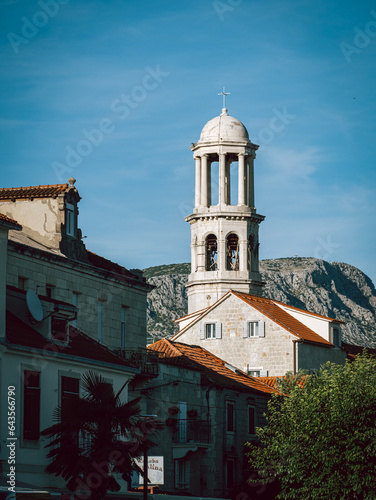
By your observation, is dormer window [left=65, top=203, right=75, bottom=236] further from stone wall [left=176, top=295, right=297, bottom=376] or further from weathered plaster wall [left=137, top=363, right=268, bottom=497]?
stone wall [left=176, top=295, right=297, bottom=376]

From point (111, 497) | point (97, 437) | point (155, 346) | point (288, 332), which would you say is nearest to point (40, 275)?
point (111, 497)

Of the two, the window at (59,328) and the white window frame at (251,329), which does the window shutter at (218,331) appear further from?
the window at (59,328)

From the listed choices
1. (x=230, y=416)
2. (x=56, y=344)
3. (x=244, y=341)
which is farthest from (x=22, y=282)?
(x=244, y=341)

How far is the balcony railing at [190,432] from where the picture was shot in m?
49.9

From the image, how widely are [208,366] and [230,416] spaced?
351 cm

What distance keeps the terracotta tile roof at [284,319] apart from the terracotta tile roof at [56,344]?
29.2m

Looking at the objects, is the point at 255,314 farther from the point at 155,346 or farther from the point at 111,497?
the point at 111,497

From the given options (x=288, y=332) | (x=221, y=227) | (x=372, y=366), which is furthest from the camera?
(x=221, y=227)

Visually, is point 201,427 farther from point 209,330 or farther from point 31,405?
point 31,405

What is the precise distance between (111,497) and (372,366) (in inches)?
865

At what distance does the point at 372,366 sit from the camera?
179 feet

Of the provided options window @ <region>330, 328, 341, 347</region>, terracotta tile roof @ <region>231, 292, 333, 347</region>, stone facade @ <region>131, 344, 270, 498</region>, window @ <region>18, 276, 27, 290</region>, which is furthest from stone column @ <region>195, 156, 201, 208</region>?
window @ <region>18, 276, 27, 290</region>

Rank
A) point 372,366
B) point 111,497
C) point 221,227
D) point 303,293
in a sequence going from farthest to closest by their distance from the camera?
point 303,293 → point 221,227 → point 372,366 → point 111,497

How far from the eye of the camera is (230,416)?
54750 millimetres
